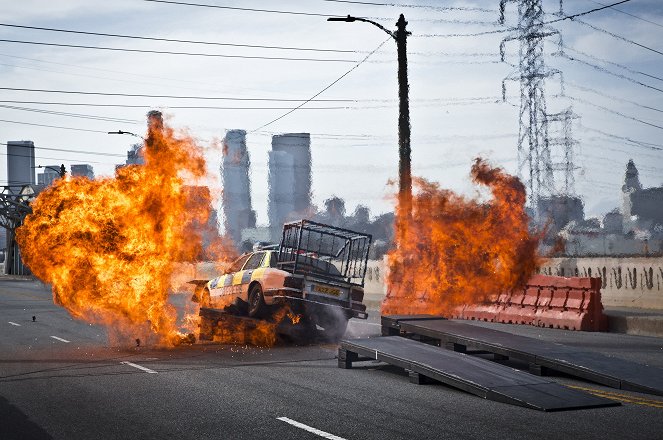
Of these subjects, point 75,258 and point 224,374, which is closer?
point 224,374

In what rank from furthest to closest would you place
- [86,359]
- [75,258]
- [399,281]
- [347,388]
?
1. [399,281]
2. [75,258]
3. [86,359]
4. [347,388]

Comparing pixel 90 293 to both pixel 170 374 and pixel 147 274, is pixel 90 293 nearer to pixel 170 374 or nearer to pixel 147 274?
pixel 147 274

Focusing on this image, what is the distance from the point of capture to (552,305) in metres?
21.2

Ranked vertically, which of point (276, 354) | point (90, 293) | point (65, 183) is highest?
point (65, 183)

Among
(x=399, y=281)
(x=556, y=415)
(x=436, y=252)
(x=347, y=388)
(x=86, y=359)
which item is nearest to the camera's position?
(x=556, y=415)

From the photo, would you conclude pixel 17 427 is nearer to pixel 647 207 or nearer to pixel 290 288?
pixel 290 288

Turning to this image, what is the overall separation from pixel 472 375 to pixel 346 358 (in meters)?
2.86

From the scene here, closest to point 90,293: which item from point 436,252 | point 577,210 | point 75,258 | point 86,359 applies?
point 75,258

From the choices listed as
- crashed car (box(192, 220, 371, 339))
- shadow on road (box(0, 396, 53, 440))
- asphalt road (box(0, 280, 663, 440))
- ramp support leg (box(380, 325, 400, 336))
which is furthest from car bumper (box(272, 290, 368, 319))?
shadow on road (box(0, 396, 53, 440))

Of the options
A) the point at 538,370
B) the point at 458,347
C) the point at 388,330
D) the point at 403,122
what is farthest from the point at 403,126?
the point at 538,370

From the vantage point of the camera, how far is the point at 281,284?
17578mm

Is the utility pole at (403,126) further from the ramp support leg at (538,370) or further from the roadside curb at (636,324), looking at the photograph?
Result: the ramp support leg at (538,370)

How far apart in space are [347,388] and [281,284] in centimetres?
653

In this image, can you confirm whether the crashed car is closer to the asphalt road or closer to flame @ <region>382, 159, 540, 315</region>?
the asphalt road
